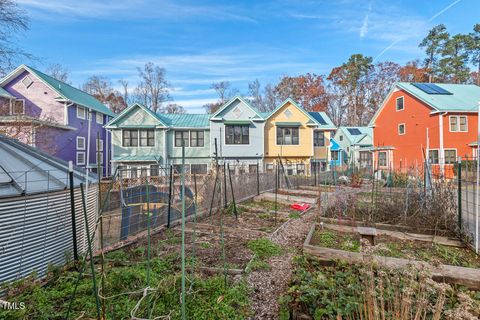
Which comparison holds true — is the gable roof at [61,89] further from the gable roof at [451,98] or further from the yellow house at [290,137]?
the gable roof at [451,98]

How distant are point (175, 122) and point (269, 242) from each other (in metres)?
18.6

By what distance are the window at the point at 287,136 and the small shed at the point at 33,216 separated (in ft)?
62.4

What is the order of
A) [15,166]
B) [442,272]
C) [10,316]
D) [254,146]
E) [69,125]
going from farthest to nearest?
1. [254,146]
2. [69,125]
3. [15,166]
4. [442,272]
5. [10,316]

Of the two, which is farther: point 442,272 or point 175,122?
point 175,122

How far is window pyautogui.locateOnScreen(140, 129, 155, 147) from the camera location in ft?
69.2

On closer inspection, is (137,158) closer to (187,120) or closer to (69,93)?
(187,120)

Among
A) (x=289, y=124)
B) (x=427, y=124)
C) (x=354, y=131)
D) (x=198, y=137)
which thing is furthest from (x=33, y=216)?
(x=354, y=131)

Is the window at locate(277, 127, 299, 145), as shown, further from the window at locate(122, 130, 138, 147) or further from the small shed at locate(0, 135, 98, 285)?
the small shed at locate(0, 135, 98, 285)

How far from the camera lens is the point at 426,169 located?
6777mm

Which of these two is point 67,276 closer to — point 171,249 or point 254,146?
point 171,249

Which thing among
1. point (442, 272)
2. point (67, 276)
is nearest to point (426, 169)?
point (442, 272)

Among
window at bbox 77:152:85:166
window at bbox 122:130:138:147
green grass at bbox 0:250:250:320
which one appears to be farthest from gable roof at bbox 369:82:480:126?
window at bbox 77:152:85:166

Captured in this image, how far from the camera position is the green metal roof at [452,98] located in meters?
19.2

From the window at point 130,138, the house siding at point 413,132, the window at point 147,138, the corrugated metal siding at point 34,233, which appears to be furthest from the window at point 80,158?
the house siding at point 413,132
